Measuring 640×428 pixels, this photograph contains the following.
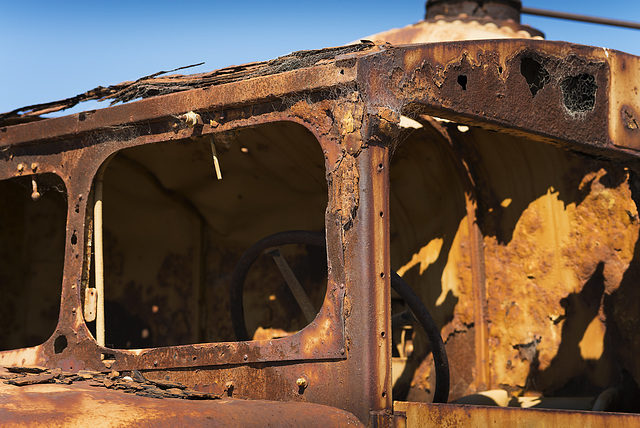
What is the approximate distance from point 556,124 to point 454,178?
1.55 metres

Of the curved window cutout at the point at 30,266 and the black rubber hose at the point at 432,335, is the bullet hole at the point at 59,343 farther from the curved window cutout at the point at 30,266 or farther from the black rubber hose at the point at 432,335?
the curved window cutout at the point at 30,266

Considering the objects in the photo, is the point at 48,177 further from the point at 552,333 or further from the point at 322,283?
the point at 552,333

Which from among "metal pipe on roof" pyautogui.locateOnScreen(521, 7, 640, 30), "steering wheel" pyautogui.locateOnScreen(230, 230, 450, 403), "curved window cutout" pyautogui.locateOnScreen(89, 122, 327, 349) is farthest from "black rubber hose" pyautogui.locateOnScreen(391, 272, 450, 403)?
"metal pipe on roof" pyautogui.locateOnScreen(521, 7, 640, 30)

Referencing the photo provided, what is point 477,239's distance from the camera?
5562 mm

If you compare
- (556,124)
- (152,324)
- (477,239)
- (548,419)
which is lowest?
(548,419)

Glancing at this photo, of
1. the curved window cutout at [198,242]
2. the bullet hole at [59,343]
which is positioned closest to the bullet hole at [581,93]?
the curved window cutout at [198,242]

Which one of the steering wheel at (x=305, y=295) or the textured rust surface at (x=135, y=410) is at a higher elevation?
the steering wheel at (x=305, y=295)

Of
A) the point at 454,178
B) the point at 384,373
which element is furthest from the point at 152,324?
the point at 384,373

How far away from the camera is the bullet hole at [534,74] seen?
13.2ft

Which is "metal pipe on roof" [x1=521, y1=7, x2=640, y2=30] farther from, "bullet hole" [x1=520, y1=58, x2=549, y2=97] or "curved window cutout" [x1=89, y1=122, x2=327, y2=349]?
"bullet hole" [x1=520, y1=58, x2=549, y2=97]

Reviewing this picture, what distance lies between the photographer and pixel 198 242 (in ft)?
21.1

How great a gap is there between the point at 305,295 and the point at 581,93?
1722 millimetres

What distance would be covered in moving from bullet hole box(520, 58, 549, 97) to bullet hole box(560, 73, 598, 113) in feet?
0.60

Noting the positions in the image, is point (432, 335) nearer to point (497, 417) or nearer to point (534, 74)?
point (497, 417)
